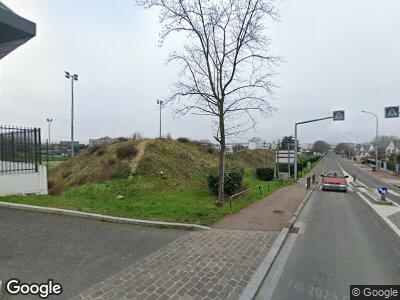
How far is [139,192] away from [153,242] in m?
8.03

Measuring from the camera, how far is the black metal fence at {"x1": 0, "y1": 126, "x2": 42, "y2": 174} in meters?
11.6

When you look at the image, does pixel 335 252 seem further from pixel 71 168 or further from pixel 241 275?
pixel 71 168

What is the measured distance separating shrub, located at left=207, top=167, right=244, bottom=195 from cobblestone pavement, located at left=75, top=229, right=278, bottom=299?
7002 mm

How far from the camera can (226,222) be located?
379 inches

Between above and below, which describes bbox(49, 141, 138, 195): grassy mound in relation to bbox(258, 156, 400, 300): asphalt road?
above

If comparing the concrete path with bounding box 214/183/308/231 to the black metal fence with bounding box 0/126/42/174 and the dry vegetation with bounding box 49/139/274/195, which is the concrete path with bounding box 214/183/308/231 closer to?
the dry vegetation with bounding box 49/139/274/195

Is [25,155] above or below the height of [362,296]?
above

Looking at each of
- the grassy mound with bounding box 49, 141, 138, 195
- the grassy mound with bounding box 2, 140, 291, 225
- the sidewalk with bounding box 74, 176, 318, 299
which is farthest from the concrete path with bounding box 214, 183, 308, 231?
the grassy mound with bounding box 49, 141, 138, 195

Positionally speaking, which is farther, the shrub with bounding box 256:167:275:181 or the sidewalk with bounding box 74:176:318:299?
the shrub with bounding box 256:167:275:181

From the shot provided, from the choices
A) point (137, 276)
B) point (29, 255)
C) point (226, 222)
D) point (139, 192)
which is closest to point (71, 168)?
point (139, 192)

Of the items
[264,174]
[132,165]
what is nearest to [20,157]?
[132,165]

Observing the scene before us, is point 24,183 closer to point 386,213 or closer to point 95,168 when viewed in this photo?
point 95,168

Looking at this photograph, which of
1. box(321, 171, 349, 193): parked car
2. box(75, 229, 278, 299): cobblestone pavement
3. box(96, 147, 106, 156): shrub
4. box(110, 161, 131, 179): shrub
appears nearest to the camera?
box(75, 229, 278, 299): cobblestone pavement

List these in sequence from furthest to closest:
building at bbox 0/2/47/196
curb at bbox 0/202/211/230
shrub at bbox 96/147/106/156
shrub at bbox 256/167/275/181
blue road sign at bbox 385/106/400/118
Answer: shrub at bbox 256/167/275/181 → shrub at bbox 96/147/106/156 → blue road sign at bbox 385/106/400/118 → building at bbox 0/2/47/196 → curb at bbox 0/202/211/230
